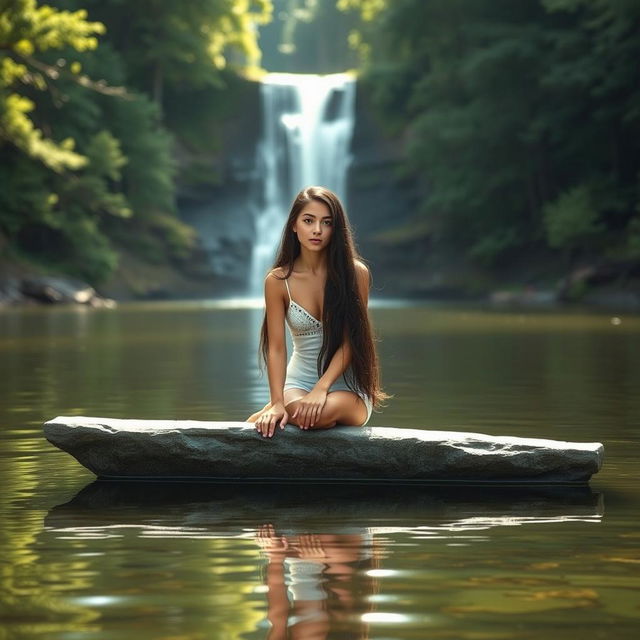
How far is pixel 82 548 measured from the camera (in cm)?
577

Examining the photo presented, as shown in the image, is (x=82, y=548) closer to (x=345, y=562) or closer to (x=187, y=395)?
(x=345, y=562)

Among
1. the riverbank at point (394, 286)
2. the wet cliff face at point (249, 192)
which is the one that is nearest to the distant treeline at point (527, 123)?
the riverbank at point (394, 286)

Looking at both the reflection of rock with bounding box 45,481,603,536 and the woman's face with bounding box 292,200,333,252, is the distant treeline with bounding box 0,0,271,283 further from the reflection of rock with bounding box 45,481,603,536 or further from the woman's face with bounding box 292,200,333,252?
the reflection of rock with bounding box 45,481,603,536

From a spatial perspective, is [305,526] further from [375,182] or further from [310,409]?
[375,182]

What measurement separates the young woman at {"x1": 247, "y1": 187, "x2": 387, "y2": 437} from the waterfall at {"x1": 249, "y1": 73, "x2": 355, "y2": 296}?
52449 millimetres

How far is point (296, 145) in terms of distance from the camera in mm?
62906

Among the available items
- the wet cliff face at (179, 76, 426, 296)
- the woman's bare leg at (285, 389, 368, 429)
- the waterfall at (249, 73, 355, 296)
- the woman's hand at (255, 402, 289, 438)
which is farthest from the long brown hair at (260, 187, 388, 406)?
the waterfall at (249, 73, 355, 296)

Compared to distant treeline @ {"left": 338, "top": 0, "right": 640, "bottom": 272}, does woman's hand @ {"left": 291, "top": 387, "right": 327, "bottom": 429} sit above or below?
below

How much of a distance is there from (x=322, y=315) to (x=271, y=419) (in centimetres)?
71

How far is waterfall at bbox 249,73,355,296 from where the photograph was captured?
203ft

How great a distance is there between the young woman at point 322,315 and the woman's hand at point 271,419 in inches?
3.1

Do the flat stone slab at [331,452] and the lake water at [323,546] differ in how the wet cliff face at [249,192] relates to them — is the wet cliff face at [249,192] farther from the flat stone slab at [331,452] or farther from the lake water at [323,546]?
the flat stone slab at [331,452]

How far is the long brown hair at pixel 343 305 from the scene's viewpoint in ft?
25.2

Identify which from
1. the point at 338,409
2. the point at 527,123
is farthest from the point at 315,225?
the point at 527,123
